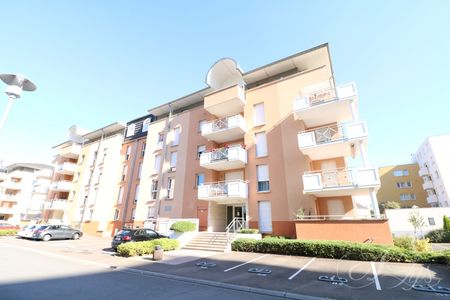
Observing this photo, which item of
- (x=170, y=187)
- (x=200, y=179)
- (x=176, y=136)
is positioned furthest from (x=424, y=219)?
(x=176, y=136)

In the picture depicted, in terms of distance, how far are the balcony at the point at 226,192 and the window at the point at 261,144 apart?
283 cm

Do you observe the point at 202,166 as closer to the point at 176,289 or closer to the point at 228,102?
the point at 228,102

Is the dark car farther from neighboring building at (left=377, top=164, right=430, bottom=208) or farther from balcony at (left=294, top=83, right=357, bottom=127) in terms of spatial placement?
neighboring building at (left=377, top=164, right=430, bottom=208)

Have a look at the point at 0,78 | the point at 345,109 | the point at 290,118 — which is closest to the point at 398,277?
the point at 345,109

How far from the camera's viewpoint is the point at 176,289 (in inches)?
276

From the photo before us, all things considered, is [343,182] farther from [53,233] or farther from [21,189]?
[21,189]

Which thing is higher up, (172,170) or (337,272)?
(172,170)

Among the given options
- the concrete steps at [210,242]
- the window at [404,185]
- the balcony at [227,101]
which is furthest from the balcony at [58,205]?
the window at [404,185]

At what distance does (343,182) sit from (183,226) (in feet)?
38.0

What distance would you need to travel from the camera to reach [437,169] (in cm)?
3769

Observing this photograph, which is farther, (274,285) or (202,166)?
(202,166)

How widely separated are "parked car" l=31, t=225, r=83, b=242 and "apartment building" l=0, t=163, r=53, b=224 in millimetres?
21992

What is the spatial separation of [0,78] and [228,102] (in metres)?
15.0

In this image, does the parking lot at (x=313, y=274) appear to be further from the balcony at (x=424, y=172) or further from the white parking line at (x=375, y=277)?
the balcony at (x=424, y=172)
